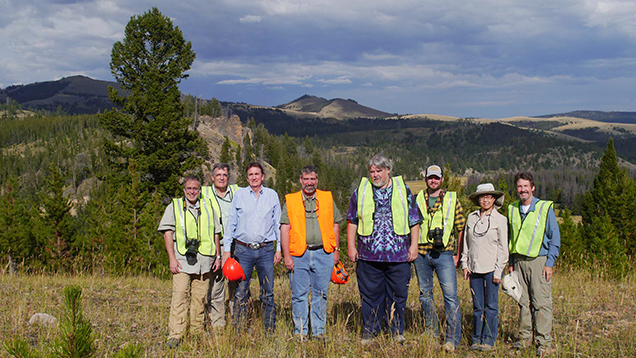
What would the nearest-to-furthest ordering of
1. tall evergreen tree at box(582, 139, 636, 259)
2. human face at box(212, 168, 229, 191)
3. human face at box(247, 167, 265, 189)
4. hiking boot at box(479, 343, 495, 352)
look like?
hiking boot at box(479, 343, 495, 352) < human face at box(247, 167, 265, 189) < human face at box(212, 168, 229, 191) < tall evergreen tree at box(582, 139, 636, 259)

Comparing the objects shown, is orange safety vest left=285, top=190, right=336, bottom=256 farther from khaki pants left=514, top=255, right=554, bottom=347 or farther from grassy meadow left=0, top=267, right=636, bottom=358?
khaki pants left=514, top=255, right=554, bottom=347

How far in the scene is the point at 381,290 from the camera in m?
4.91

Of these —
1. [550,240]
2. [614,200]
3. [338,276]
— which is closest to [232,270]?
[338,276]

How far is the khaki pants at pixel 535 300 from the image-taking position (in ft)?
15.3

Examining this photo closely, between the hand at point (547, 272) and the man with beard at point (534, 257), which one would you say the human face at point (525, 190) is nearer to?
the man with beard at point (534, 257)

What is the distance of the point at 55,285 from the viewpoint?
27.9 ft

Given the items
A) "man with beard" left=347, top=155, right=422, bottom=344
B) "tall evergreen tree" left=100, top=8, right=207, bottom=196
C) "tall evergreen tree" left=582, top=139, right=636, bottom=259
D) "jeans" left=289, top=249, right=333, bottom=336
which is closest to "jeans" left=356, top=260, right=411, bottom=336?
"man with beard" left=347, top=155, right=422, bottom=344

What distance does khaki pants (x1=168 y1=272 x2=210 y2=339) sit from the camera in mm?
4941

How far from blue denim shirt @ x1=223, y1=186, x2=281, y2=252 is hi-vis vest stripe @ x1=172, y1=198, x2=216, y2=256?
218 millimetres

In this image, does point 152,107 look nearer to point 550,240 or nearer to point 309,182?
point 309,182

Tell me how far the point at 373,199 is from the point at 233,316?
248 centimetres

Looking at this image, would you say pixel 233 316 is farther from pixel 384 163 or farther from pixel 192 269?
pixel 384 163

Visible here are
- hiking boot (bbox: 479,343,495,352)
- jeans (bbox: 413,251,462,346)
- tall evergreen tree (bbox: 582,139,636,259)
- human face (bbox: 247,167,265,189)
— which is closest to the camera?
hiking boot (bbox: 479,343,495,352)

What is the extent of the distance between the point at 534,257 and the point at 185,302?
429cm
